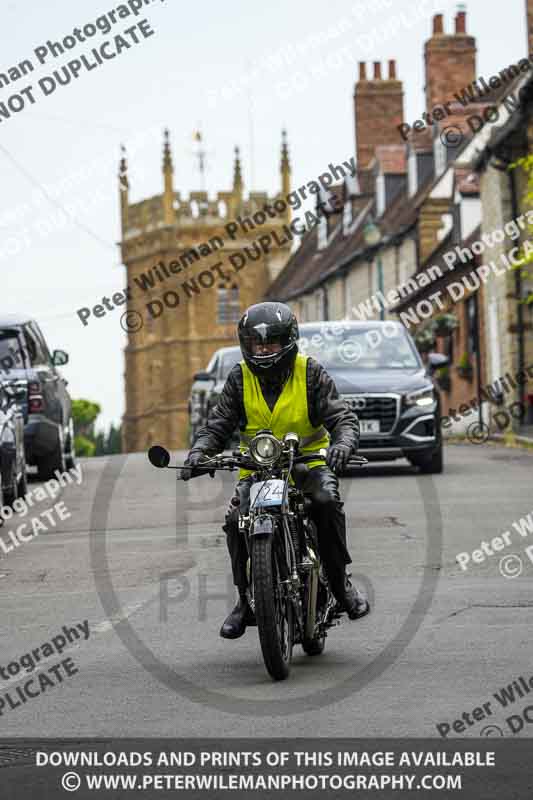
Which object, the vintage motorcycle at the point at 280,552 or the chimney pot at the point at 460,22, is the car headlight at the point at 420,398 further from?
the chimney pot at the point at 460,22

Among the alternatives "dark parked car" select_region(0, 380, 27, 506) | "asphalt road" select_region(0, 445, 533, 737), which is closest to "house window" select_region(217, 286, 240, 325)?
"dark parked car" select_region(0, 380, 27, 506)

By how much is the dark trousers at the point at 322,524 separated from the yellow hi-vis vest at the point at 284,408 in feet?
0.35

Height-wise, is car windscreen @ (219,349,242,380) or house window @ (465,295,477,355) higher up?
house window @ (465,295,477,355)

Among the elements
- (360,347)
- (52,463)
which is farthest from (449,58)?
(52,463)

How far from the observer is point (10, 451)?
1662 centimetres

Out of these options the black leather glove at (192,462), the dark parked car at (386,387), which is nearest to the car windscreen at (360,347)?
the dark parked car at (386,387)

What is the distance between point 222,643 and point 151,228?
97236 millimetres

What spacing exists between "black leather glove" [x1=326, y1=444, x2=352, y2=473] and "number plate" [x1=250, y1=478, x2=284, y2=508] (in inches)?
10.3

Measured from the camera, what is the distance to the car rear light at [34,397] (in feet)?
67.5

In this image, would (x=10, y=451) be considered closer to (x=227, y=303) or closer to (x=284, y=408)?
(x=284, y=408)

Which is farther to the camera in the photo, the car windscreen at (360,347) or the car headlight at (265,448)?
the car windscreen at (360,347)

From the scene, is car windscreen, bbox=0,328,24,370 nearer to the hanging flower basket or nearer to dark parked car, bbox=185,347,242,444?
dark parked car, bbox=185,347,242,444

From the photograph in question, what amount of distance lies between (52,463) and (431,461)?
490 cm

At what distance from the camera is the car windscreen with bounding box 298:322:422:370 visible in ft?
69.5
